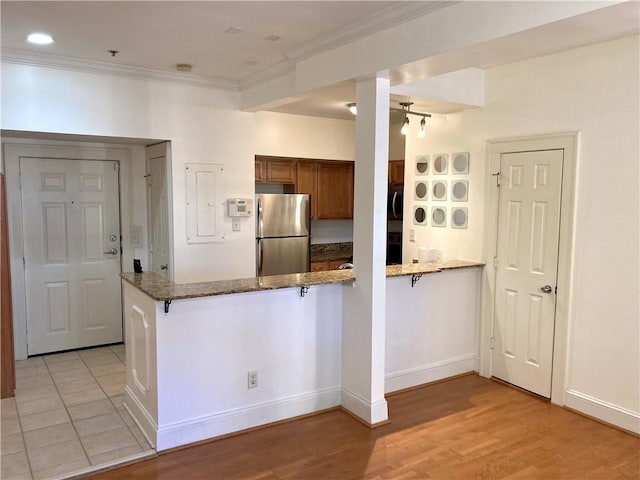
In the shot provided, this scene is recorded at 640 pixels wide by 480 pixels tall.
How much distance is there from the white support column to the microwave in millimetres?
2683

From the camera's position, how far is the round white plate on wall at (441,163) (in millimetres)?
4695

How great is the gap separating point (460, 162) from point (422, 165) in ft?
1.56

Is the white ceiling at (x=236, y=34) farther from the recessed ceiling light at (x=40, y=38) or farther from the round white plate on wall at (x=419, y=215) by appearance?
the round white plate on wall at (x=419, y=215)

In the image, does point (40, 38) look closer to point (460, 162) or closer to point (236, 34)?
point (236, 34)

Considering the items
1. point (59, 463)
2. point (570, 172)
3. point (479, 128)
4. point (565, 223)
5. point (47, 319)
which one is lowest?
point (59, 463)

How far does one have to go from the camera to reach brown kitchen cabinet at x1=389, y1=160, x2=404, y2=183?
6148mm

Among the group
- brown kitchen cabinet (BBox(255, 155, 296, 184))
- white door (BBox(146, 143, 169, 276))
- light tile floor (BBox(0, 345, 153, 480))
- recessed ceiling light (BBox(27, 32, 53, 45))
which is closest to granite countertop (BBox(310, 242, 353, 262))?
brown kitchen cabinet (BBox(255, 155, 296, 184))

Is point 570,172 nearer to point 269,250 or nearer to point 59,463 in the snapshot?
point 269,250

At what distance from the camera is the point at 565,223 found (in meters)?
3.72

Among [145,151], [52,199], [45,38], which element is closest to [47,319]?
[52,199]

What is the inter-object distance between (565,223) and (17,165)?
4.83 meters

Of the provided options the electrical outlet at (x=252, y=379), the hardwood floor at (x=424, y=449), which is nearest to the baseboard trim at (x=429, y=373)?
the hardwood floor at (x=424, y=449)

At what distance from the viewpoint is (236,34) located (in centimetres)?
332

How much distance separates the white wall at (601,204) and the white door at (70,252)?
13.6ft
